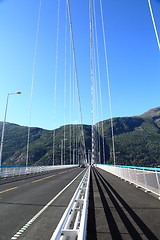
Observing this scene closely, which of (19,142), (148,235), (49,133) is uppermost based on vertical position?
(49,133)

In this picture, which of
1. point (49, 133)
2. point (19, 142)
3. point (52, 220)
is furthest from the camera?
point (49, 133)

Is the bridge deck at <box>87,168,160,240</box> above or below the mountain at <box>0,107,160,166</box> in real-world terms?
below

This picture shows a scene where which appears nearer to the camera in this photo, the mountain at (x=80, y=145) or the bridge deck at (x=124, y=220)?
the bridge deck at (x=124, y=220)

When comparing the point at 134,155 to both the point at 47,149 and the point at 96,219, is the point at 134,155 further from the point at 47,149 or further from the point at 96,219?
the point at 96,219

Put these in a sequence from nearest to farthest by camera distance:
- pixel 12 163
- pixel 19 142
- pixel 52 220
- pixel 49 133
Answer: pixel 52 220, pixel 12 163, pixel 19 142, pixel 49 133

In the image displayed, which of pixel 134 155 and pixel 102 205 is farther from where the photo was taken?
pixel 134 155

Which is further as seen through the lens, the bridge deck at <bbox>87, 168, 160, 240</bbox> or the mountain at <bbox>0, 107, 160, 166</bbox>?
the mountain at <bbox>0, 107, 160, 166</bbox>

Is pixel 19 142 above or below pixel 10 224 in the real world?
→ above

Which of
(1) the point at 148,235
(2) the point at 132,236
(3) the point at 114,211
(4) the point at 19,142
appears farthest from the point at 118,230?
(4) the point at 19,142

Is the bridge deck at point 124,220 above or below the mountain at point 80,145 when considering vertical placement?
below

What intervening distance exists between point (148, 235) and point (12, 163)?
451ft

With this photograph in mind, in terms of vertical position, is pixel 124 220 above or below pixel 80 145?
below

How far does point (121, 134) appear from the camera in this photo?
170m

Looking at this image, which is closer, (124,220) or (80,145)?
(124,220)
